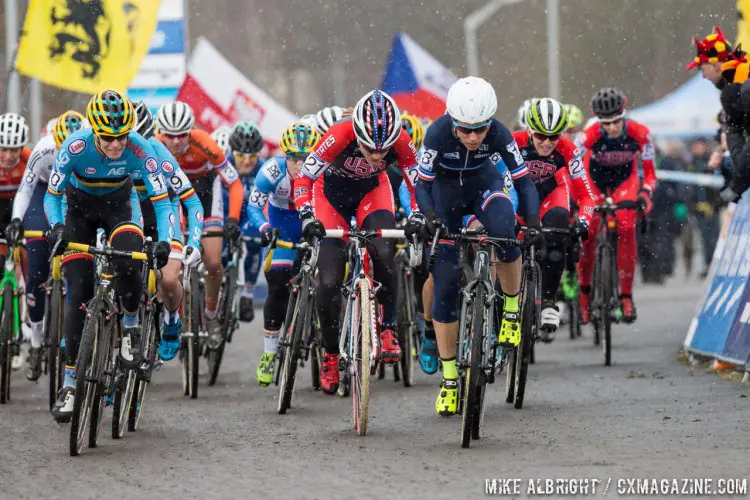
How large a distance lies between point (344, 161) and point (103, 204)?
1802 millimetres

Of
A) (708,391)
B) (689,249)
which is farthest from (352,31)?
(708,391)

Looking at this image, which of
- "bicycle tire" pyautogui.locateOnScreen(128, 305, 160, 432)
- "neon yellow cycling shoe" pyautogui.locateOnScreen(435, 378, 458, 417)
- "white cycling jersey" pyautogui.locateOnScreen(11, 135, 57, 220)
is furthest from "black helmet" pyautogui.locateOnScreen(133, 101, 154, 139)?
"neon yellow cycling shoe" pyautogui.locateOnScreen(435, 378, 458, 417)

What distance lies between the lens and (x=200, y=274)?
40.4 ft

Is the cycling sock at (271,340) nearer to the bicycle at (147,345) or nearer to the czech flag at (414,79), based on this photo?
the bicycle at (147,345)

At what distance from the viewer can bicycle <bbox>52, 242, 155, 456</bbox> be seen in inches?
336

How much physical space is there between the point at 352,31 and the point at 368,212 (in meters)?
46.8

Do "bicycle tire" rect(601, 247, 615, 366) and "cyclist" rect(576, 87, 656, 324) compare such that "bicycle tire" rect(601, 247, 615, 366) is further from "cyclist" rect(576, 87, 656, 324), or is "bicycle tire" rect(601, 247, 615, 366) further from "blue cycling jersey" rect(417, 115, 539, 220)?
"blue cycling jersey" rect(417, 115, 539, 220)

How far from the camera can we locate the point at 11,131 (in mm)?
12078

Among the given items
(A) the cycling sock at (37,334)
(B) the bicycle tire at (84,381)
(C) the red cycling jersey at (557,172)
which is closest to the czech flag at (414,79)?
(C) the red cycling jersey at (557,172)

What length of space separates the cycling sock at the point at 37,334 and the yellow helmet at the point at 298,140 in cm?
254

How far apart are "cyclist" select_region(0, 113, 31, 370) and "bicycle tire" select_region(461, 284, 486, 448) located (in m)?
5.03

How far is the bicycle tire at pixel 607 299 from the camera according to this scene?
503 inches

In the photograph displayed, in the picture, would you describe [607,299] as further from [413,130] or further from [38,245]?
[38,245]

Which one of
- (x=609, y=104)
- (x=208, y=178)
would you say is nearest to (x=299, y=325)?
(x=208, y=178)
